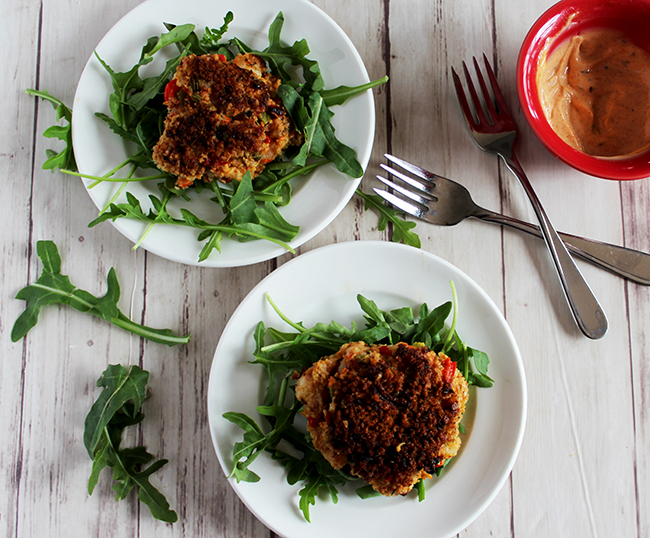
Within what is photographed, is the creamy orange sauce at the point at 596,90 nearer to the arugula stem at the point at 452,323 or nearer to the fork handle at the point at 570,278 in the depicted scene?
the fork handle at the point at 570,278

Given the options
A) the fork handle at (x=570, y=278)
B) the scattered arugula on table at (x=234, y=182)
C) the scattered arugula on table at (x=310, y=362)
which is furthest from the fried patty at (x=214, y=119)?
the fork handle at (x=570, y=278)

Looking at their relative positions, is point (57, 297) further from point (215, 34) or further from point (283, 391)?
point (215, 34)

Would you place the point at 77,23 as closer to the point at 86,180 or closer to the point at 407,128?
the point at 86,180

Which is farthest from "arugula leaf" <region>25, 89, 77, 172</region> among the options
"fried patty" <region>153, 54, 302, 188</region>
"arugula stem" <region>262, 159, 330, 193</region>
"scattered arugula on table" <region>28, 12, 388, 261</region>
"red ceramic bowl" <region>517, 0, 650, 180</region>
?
"red ceramic bowl" <region>517, 0, 650, 180</region>

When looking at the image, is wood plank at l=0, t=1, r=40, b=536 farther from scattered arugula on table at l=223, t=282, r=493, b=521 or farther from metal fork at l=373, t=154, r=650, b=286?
metal fork at l=373, t=154, r=650, b=286

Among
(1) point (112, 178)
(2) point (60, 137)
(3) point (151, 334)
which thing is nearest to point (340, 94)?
(1) point (112, 178)

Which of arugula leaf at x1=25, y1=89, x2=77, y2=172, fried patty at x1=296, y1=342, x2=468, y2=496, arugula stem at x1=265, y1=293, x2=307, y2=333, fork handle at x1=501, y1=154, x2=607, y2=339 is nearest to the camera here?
fried patty at x1=296, y1=342, x2=468, y2=496
